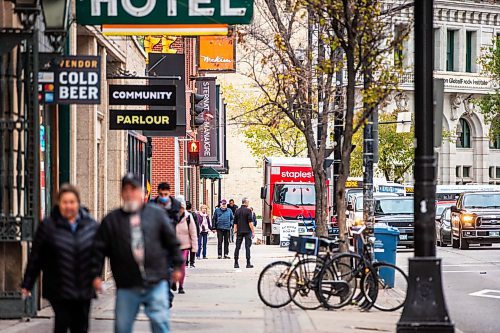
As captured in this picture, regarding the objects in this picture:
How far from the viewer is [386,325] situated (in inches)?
593

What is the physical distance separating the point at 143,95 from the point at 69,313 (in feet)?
35.6

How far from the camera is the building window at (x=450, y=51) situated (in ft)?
279

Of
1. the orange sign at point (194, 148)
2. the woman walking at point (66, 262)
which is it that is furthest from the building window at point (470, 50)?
the woman walking at point (66, 262)

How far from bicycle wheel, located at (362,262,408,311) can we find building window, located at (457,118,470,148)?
67976 millimetres

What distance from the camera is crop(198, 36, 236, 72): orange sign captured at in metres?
47.8

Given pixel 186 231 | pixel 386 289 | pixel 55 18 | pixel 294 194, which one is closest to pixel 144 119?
pixel 186 231

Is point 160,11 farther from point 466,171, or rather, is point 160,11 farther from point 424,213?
point 466,171

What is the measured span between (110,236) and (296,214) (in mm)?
34981

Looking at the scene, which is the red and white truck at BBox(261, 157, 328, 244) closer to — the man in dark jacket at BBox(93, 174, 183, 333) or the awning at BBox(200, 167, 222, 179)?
the awning at BBox(200, 167, 222, 179)

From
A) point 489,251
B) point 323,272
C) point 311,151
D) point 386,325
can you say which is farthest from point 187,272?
point 489,251

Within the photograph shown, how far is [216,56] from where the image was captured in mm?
48844

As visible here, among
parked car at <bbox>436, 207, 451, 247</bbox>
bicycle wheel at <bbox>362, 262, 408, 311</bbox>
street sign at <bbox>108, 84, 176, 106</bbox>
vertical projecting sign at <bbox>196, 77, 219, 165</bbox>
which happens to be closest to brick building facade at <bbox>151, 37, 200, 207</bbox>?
vertical projecting sign at <bbox>196, 77, 219, 165</bbox>

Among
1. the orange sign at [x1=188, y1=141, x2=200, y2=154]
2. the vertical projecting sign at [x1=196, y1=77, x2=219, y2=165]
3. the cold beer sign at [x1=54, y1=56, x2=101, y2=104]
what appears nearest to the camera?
the cold beer sign at [x1=54, y1=56, x2=101, y2=104]

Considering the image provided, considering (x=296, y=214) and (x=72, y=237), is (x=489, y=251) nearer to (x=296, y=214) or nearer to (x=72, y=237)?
(x=296, y=214)
